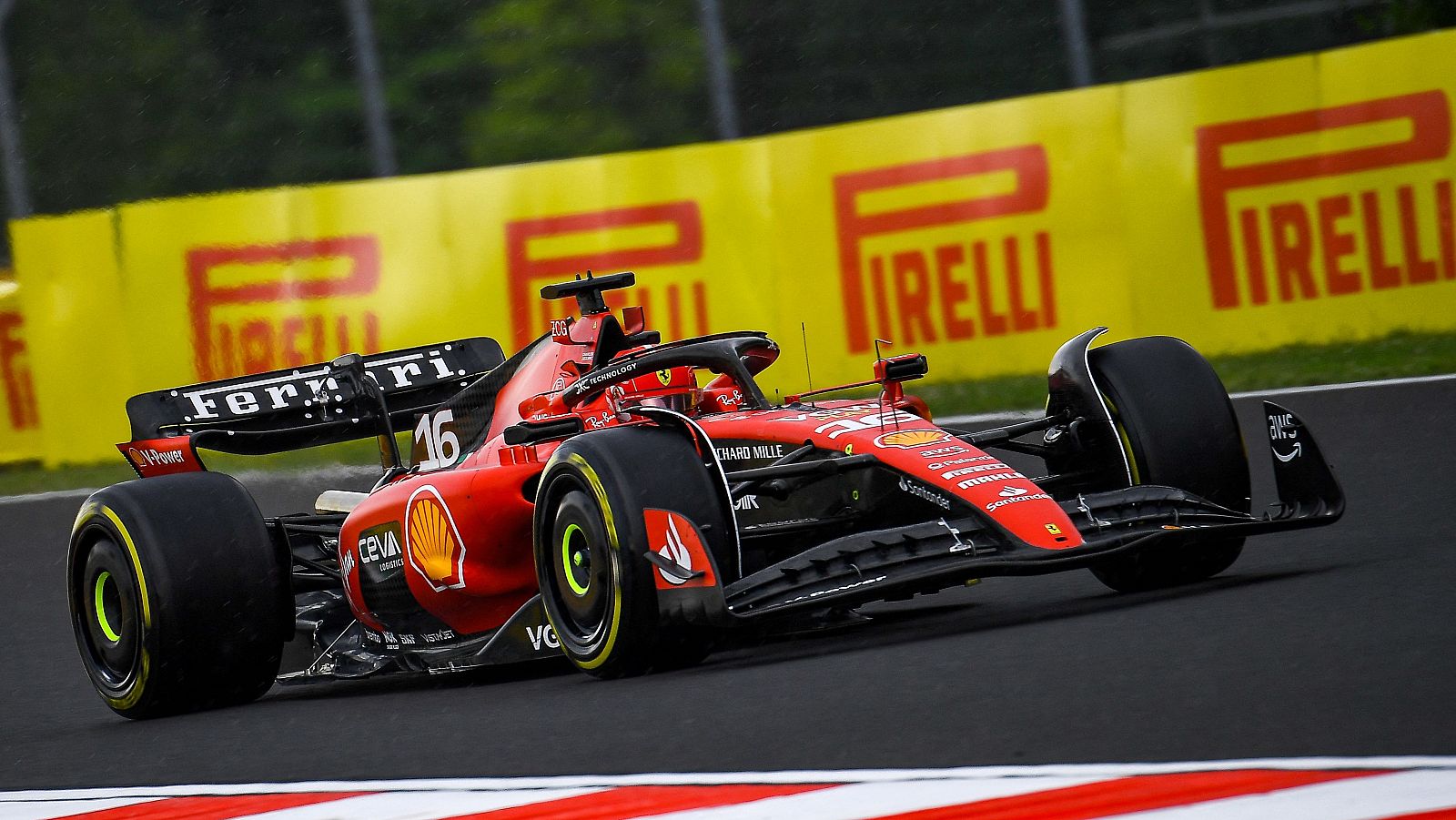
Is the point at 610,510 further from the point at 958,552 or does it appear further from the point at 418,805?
the point at 418,805

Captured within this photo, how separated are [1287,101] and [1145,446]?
614 cm

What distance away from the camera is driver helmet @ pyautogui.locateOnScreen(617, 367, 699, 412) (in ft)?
24.2

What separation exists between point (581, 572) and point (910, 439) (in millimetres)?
1063

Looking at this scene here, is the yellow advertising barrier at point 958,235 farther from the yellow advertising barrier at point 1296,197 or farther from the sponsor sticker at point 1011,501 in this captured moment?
the sponsor sticker at point 1011,501

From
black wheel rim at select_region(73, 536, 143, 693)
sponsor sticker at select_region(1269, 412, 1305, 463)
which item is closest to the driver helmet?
black wheel rim at select_region(73, 536, 143, 693)

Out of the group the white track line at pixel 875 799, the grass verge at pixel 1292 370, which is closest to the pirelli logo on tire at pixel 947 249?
the grass verge at pixel 1292 370

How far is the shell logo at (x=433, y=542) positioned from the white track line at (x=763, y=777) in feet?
5.57

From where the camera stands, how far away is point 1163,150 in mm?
12742

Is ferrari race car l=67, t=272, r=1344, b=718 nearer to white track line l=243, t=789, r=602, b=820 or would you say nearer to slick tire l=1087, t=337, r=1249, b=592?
slick tire l=1087, t=337, r=1249, b=592

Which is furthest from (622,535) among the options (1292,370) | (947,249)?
(947,249)

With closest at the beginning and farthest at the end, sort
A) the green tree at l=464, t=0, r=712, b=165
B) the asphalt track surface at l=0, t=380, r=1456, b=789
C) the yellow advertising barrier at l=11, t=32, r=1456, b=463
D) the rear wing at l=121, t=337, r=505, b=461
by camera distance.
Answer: the asphalt track surface at l=0, t=380, r=1456, b=789 < the rear wing at l=121, t=337, r=505, b=461 < the yellow advertising barrier at l=11, t=32, r=1456, b=463 < the green tree at l=464, t=0, r=712, b=165

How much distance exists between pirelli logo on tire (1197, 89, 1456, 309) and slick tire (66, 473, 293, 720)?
A: 6.66 metres

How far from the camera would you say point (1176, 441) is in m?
6.85

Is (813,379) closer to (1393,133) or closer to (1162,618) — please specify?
(1393,133)
